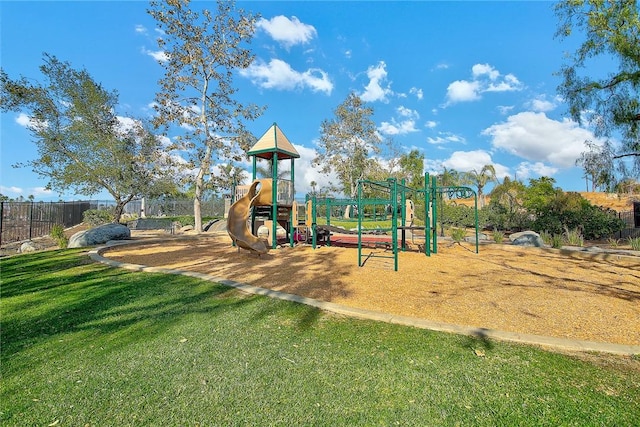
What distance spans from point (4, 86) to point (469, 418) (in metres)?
23.6

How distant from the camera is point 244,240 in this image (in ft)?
27.4

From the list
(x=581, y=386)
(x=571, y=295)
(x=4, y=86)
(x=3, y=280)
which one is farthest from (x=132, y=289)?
(x=4, y=86)

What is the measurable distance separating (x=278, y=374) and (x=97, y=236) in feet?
37.6

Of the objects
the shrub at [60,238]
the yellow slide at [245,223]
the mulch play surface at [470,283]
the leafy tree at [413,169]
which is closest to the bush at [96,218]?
the shrub at [60,238]

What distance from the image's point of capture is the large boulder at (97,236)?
416 inches

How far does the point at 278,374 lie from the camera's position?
94.0 inches

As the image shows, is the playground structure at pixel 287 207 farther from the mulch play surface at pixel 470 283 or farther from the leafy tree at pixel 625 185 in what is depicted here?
the leafy tree at pixel 625 185

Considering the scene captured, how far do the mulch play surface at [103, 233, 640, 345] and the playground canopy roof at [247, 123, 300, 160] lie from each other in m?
3.57

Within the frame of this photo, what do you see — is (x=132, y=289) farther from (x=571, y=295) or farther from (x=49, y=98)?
(x=49, y=98)

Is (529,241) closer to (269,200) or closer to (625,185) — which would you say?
(625,185)

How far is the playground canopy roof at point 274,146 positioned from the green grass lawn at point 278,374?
7.81 meters

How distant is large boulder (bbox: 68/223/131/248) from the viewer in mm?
10565

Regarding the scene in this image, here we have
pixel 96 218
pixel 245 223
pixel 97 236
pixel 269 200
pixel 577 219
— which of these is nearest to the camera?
pixel 245 223

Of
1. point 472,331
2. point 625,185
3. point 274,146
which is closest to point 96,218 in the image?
point 274,146
